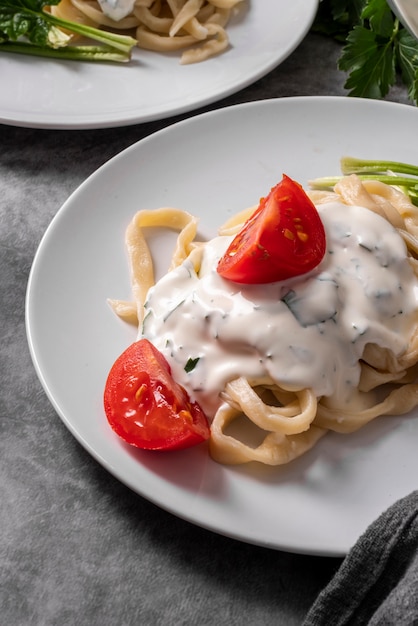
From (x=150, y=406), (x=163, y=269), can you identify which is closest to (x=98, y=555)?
(x=150, y=406)

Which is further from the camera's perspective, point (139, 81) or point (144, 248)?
point (139, 81)

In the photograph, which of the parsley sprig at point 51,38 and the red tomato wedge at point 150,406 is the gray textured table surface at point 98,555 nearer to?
the red tomato wedge at point 150,406

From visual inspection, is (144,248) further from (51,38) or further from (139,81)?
(51,38)

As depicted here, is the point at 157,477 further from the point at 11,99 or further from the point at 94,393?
the point at 11,99

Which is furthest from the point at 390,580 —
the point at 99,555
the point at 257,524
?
the point at 99,555

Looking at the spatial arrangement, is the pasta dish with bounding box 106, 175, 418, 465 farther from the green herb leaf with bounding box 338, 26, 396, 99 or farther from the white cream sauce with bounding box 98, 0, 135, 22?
the white cream sauce with bounding box 98, 0, 135, 22

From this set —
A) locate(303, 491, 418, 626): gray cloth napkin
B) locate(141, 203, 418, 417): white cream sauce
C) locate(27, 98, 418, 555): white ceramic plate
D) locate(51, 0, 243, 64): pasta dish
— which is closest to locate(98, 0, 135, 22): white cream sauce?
locate(51, 0, 243, 64): pasta dish
